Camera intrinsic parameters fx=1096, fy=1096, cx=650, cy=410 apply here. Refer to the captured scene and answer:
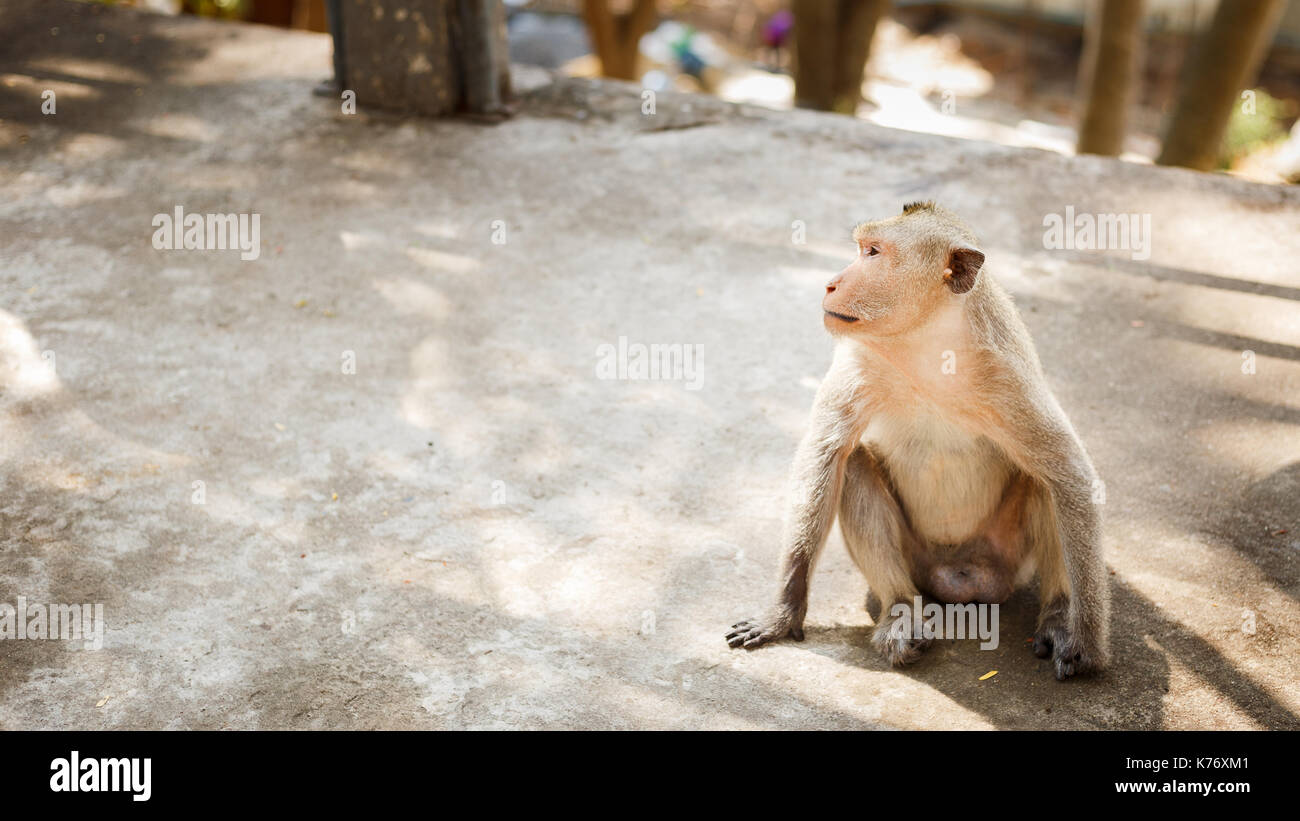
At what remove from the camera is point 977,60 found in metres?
18.4

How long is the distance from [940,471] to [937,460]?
51mm

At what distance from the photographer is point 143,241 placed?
272 inches

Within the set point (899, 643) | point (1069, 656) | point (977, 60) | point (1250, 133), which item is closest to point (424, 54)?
point (899, 643)

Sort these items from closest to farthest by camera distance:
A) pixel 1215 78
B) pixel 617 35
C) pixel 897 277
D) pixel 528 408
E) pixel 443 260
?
1. pixel 897 277
2. pixel 528 408
3. pixel 443 260
4. pixel 1215 78
5. pixel 617 35

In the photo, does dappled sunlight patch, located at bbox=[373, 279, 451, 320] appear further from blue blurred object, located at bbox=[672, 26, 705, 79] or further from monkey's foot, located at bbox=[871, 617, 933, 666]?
blue blurred object, located at bbox=[672, 26, 705, 79]

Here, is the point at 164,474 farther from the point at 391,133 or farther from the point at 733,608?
the point at 391,133

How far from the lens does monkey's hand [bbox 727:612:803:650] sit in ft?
13.8

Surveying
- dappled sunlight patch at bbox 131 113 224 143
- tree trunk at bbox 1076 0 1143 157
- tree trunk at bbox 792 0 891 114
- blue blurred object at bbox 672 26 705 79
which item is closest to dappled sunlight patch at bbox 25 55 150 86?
dappled sunlight patch at bbox 131 113 224 143

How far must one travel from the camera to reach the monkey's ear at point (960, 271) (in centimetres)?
363

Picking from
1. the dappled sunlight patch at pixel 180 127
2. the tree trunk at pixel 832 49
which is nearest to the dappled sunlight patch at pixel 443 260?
the dappled sunlight patch at pixel 180 127

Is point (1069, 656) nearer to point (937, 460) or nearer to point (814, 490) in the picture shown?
point (937, 460)

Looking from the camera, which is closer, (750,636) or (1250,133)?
(750,636)
